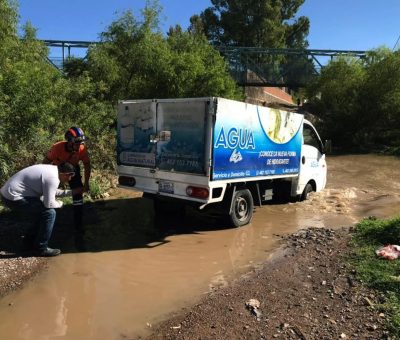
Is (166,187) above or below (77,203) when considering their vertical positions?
above

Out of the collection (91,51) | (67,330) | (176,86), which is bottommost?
(67,330)

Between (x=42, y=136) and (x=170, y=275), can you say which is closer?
(x=170, y=275)

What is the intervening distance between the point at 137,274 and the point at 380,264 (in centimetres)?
318

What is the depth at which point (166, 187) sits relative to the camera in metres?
7.82

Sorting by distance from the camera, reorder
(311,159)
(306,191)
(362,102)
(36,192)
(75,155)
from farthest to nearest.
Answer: (362,102), (306,191), (311,159), (75,155), (36,192)

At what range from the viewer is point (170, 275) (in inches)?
240

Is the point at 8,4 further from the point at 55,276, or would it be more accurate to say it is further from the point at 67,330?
the point at 67,330

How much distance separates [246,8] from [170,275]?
49800mm

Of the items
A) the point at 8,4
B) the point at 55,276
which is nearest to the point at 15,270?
the point at 55,276

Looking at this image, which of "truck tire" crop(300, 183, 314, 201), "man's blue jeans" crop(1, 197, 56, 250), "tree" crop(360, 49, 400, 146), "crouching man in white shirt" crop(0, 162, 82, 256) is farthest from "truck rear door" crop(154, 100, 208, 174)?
"tree" crop(360, 49, 400, 146)

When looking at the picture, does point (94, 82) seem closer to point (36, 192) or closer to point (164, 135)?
point (164, 135)

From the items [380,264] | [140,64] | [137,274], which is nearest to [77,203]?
[137,274]

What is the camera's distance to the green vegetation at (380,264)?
15.7ft

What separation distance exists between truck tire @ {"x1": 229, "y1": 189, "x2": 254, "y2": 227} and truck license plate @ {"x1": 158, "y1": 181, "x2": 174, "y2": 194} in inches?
46.6
